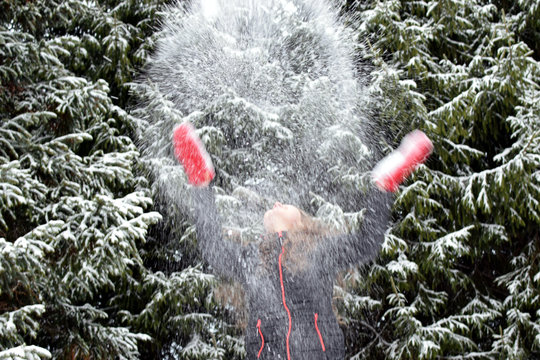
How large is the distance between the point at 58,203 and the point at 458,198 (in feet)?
13.6

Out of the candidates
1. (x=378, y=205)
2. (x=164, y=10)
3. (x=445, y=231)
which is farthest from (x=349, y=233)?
(x=164, y=10)

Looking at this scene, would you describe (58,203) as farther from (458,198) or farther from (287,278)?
(458,198)

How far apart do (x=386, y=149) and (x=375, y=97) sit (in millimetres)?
600

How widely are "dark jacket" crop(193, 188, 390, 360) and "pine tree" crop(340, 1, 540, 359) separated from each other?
33cm

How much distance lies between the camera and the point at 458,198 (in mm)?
6008

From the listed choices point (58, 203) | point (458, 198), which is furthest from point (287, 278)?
point (458, 198)

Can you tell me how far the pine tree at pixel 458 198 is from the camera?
18.2 feet

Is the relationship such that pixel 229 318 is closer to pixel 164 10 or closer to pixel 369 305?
pixel 369 305

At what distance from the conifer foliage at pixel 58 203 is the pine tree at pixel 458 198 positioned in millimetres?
2684

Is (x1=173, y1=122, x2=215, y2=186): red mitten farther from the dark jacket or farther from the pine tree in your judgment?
the pine tree

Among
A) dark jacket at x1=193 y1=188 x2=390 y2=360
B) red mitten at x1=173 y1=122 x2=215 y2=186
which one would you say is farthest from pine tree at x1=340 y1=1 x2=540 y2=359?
red mitten at x1=173 y1=122 x2=215 y2=186

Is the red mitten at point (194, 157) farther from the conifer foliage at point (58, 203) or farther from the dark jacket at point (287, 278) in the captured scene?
the dark jacket at point (287, 278)

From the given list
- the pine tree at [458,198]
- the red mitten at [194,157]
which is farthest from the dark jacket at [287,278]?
the red mitten at [194,157]

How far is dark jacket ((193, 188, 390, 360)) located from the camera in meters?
3.73
